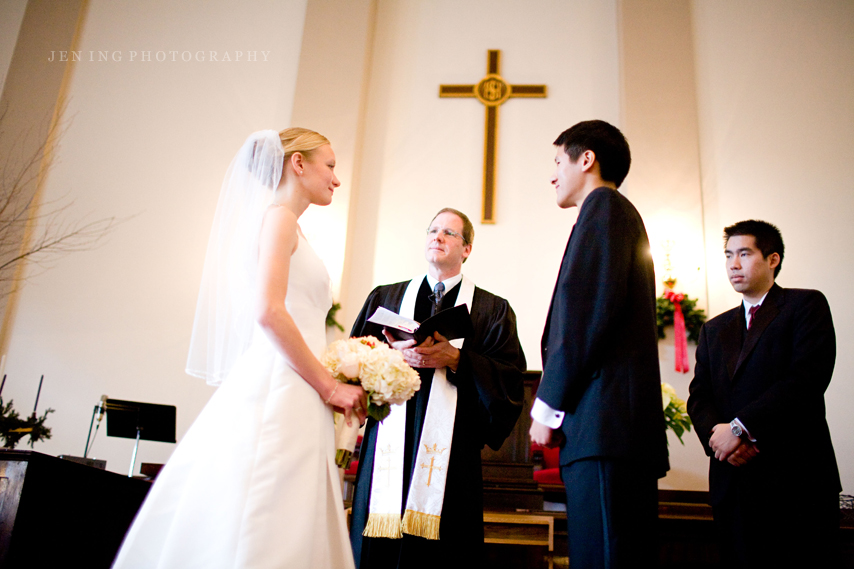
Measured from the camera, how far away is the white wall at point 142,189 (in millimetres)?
5910

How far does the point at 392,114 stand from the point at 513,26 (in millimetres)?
1679

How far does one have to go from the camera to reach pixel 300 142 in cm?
243

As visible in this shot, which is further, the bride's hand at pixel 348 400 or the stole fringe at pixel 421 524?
the stole fringe at pixel 421 524

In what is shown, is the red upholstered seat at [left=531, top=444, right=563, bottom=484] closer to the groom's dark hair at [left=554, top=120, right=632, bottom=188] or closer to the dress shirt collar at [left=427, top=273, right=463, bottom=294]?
the dress shirt collar at [left=427, top=273, right=463, bottom=294]

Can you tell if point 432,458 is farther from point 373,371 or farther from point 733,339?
point 733,339

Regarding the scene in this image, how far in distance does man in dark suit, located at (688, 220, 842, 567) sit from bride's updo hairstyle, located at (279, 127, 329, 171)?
84.4 inches

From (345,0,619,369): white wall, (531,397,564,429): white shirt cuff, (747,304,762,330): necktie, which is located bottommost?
(531,397,564,429): white shirt cuff

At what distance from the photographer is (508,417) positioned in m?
2.82

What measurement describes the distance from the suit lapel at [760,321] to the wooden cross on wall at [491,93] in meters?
3.59

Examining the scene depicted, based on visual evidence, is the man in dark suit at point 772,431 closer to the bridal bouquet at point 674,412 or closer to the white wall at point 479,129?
the bridal bouquet at point 674,412

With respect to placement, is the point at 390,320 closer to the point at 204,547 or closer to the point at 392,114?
the point at 204,547

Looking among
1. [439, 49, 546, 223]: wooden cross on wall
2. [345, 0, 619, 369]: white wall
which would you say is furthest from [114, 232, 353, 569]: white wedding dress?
[439, 49, 546, 223]: wooden cross on wall

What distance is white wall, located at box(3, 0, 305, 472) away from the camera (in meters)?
5.91

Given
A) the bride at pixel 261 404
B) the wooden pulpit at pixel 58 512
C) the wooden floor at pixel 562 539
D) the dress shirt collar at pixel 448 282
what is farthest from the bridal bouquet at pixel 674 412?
the wooden pulpit at pixel 58 512
